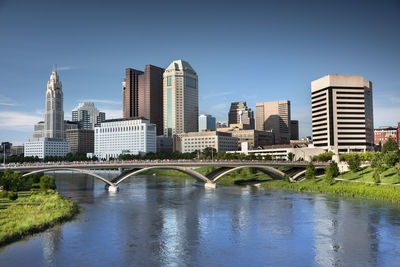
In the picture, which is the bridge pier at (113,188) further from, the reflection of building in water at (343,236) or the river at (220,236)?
the reflection of building in water at (343,236)

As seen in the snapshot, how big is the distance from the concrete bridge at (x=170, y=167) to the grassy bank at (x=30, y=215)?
65.8 ft

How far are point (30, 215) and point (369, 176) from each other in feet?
260

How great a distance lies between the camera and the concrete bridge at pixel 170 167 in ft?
290

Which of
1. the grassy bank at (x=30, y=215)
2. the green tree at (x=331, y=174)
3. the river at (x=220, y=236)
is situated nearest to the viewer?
the river at (x=220, y=236)

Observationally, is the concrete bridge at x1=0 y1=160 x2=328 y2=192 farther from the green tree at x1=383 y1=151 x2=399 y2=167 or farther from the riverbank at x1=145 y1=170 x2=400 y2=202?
the green tree at x1=383 y1=151 x2=399 y2=167

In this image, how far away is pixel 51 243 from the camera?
41344 mm

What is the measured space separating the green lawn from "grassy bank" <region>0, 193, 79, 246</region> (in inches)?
2647

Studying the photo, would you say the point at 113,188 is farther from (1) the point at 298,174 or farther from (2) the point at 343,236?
(2) the point at 343,236

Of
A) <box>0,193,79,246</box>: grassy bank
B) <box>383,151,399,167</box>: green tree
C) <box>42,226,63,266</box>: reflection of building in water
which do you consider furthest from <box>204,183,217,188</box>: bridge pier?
<box>42,226,63,266</box>: reflection of building in water

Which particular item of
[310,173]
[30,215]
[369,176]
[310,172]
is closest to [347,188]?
[369,176]

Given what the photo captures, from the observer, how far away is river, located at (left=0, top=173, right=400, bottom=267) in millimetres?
36375

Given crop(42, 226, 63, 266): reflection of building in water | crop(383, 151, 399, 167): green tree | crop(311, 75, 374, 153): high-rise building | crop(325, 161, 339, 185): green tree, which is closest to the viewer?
crop(42, 226, 63, 266): reflection of building in water

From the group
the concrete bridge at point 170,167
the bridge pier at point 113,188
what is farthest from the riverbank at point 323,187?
the bridge pier at point 113,188

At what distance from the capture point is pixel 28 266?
34.0m
